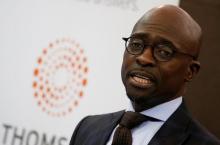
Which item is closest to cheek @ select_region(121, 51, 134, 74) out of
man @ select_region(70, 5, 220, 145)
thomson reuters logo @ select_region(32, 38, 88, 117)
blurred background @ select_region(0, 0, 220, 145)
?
man @ select_region(70, 5, 220, 145)

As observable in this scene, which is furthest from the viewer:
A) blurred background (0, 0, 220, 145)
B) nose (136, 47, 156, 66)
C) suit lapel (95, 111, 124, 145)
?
blurred background (0, 0, 220, 145)

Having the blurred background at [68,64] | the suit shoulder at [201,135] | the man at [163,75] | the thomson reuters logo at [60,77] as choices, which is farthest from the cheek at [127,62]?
the thomson reuters logo at [60,77]

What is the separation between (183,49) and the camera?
1599 mm

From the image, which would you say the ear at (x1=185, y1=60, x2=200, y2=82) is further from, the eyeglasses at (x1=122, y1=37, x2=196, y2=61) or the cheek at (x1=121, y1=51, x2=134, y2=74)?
the cheek at (x1=121, y1=51, x2=134, y2=74)

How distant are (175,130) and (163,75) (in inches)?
7.1

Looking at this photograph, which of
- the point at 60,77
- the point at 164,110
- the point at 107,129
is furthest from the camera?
the point at 60,77

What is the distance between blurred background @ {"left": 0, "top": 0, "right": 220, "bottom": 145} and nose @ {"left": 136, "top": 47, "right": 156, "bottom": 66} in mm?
1473

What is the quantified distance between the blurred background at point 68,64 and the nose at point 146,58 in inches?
58.0

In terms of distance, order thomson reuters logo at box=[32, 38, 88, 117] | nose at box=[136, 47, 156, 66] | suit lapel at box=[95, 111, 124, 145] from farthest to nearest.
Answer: thomson reuters logo at box=[32, 38, 88, 117] < suit lapel at box=[95, 111, 124, 145] < nose at box=[136, 47, 156, 66]

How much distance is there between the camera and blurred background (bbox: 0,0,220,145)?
3.05 metres

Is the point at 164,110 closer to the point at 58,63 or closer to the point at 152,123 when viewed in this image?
the point at 152,123

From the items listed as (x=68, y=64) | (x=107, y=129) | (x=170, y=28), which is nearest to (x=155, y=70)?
(x=170, y=28)

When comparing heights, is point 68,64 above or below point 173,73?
below

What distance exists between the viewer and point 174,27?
1.60 metres
